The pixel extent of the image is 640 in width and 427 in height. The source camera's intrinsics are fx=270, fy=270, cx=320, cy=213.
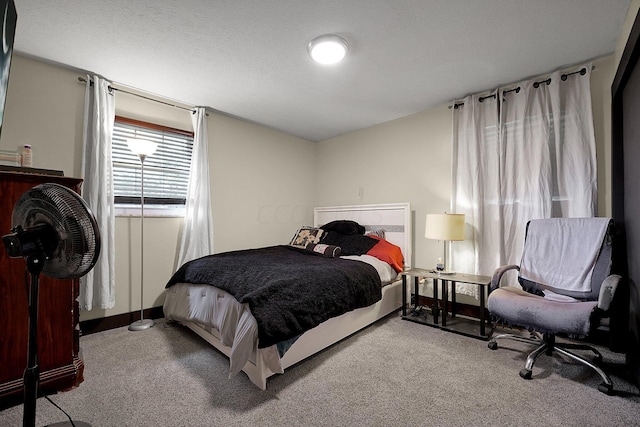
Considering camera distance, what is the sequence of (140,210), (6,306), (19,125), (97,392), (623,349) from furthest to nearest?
(140,210)
(19,125)
(623,349)
(97,392)
(6,306)

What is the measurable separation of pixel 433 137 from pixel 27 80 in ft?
13.4

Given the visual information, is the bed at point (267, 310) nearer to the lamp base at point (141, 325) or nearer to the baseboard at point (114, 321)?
the lamp base at point (141, 325)

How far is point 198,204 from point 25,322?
72.0 inches

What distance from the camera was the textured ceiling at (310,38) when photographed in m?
1.79

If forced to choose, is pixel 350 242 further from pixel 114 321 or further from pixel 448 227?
pixel 114 321

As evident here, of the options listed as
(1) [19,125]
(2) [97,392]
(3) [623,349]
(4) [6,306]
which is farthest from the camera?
(1) [19,125]

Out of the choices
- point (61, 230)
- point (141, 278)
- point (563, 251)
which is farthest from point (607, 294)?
point (141, 278)

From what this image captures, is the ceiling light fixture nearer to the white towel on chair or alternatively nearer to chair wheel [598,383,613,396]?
the white towel on chair

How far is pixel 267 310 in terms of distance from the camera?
A: 5.53ft

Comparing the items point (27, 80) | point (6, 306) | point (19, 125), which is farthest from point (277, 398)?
point (27, 80)

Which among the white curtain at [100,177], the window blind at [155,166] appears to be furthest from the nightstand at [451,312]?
the white curtain at [100,177]

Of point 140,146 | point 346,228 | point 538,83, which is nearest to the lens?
point 538,83

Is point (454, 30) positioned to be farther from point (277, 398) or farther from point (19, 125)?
point (19, 125)

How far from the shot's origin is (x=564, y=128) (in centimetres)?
243
